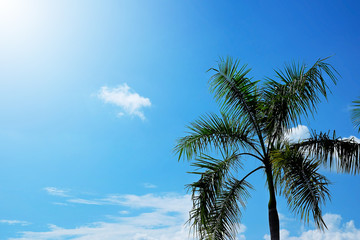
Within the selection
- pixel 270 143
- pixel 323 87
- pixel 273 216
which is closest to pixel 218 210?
pixel 273 216

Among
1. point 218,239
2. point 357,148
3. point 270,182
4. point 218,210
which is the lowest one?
point 218,239

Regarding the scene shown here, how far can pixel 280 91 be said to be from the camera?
9242 millimetres

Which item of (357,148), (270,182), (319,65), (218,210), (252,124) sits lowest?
(218,210)

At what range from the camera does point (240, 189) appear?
9523 mm

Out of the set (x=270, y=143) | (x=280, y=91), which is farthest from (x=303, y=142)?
(x=280, y=91)

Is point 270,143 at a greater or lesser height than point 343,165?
greater

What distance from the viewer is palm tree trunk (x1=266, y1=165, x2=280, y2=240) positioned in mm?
9000

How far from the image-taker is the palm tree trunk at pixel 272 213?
9000 mm

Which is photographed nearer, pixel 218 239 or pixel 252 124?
pixel 218 239

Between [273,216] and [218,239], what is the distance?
144 cm

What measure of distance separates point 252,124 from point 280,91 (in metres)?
1.11

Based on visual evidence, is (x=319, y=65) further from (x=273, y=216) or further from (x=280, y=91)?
(x=273, y=216)

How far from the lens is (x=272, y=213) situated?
29.8ft

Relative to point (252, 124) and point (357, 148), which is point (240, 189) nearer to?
point (252, 124)
